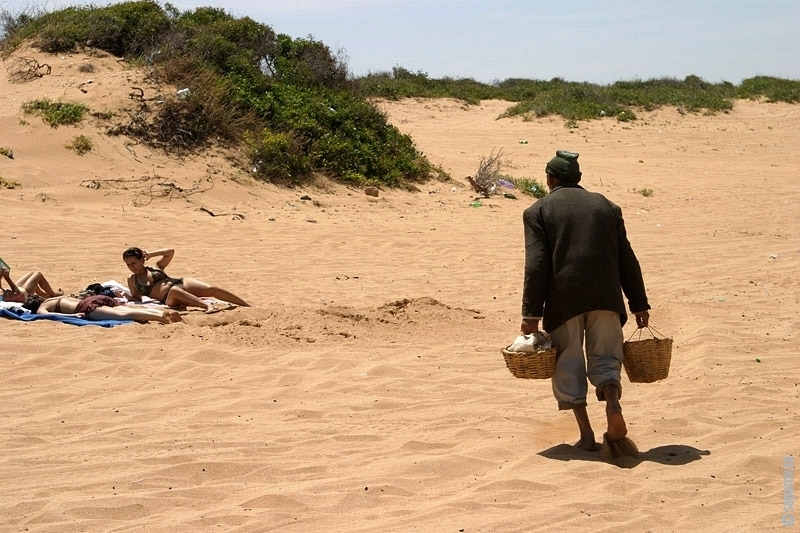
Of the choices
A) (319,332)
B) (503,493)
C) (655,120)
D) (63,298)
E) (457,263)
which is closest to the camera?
(503,493)

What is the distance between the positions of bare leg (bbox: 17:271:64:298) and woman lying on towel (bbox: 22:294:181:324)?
Result: 243 mm

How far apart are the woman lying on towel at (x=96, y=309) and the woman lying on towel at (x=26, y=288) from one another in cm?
13

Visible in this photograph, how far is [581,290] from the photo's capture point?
18.1 feet

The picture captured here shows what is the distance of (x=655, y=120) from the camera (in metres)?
31.7

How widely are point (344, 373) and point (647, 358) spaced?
2671 mm

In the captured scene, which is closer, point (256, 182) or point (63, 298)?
point (63, 298)

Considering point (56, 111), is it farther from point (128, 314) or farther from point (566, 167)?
point (566, 167)

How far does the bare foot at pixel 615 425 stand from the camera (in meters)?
5.52

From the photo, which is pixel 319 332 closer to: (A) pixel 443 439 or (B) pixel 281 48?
(A) pixel 443 439

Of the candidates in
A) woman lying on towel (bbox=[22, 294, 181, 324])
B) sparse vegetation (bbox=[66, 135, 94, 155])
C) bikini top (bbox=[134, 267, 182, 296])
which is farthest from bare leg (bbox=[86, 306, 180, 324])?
sparse vegetation (bbox=[66, 135, 94, 155])

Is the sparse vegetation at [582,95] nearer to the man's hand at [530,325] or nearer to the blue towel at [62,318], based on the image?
the blue towel at [62,318]

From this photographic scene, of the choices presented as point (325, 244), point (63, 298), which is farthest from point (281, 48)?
point (63, 298)

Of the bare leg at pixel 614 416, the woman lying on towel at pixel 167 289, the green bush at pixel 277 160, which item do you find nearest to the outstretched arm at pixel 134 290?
the woman lying on towel at pixel 167 289

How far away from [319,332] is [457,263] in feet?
13.7
